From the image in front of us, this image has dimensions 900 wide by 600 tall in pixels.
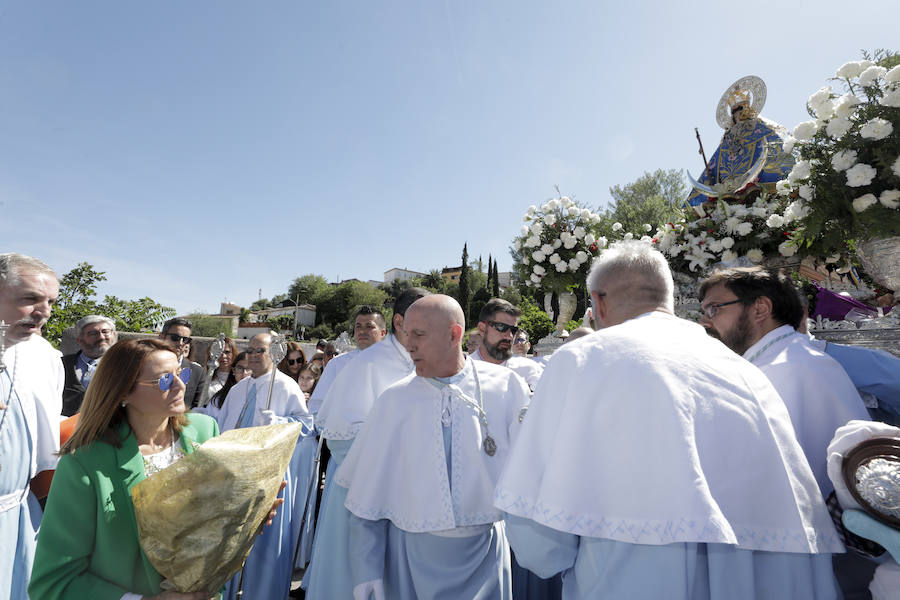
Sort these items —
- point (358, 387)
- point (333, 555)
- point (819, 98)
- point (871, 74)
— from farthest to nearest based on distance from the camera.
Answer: point (358, 387) < point (819, 98) < point (871, 74) < point (333, 555)

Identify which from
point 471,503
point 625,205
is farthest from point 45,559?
point 625,205

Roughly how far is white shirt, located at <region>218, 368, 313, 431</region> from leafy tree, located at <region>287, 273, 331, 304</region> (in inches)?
3513

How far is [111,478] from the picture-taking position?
2082mm

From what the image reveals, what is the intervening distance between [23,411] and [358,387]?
2.12 meters

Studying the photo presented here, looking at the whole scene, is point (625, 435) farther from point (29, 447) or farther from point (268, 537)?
point (268, 537)

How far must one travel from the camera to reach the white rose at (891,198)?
136 inches

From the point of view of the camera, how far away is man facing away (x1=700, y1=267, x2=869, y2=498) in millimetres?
2297

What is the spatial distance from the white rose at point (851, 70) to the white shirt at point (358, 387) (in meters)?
4.31

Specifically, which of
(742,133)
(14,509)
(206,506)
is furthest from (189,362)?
(742,133)

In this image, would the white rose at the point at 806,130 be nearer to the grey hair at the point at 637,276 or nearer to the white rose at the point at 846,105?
the white rose at the point at 846,105

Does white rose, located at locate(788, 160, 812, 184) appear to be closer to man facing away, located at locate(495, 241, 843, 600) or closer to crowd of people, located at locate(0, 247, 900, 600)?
crowd of people, located at locate(0, 247, 900, 600)

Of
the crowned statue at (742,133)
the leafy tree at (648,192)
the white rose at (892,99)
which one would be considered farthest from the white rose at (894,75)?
the leafy tree at (648,192)

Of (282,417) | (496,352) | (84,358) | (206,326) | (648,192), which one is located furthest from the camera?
(206,326)

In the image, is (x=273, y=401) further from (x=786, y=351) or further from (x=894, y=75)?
(x=894, y=75)
